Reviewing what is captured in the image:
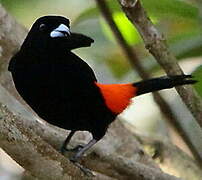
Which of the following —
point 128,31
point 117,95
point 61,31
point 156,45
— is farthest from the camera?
point 128,31

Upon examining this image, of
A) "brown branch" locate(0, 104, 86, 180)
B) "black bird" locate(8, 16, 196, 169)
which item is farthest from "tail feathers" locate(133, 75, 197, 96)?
"brown branch" locate(0, 104, 86, 180)

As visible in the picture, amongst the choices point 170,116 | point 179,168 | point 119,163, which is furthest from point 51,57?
point 179,168

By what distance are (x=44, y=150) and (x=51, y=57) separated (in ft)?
0.95

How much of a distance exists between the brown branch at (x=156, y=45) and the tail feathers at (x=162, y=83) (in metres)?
0.02

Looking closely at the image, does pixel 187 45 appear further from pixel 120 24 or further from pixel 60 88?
pixel 60 88

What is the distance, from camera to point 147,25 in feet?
5.24

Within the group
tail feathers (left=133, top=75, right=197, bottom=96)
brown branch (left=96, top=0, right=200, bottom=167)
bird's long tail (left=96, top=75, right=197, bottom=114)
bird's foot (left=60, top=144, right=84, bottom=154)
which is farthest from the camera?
brown branch (left=96, top=0, right=200, bottom=167)

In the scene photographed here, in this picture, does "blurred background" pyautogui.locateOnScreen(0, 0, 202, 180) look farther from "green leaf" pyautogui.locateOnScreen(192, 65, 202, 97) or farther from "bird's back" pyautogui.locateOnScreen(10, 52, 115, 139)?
"bird's back" pyautogui.locateOnScreen(10, 52, 115, 139)

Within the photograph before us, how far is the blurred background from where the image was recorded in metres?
1.99

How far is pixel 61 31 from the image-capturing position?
1713 millimetres

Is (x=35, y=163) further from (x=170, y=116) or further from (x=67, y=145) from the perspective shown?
(x=170, y=116)

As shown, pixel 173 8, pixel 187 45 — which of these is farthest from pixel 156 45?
pixel 187 45

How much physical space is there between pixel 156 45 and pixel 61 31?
23cm

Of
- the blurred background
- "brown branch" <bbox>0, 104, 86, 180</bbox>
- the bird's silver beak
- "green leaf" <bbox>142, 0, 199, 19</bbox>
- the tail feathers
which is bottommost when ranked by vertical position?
the blurred background
